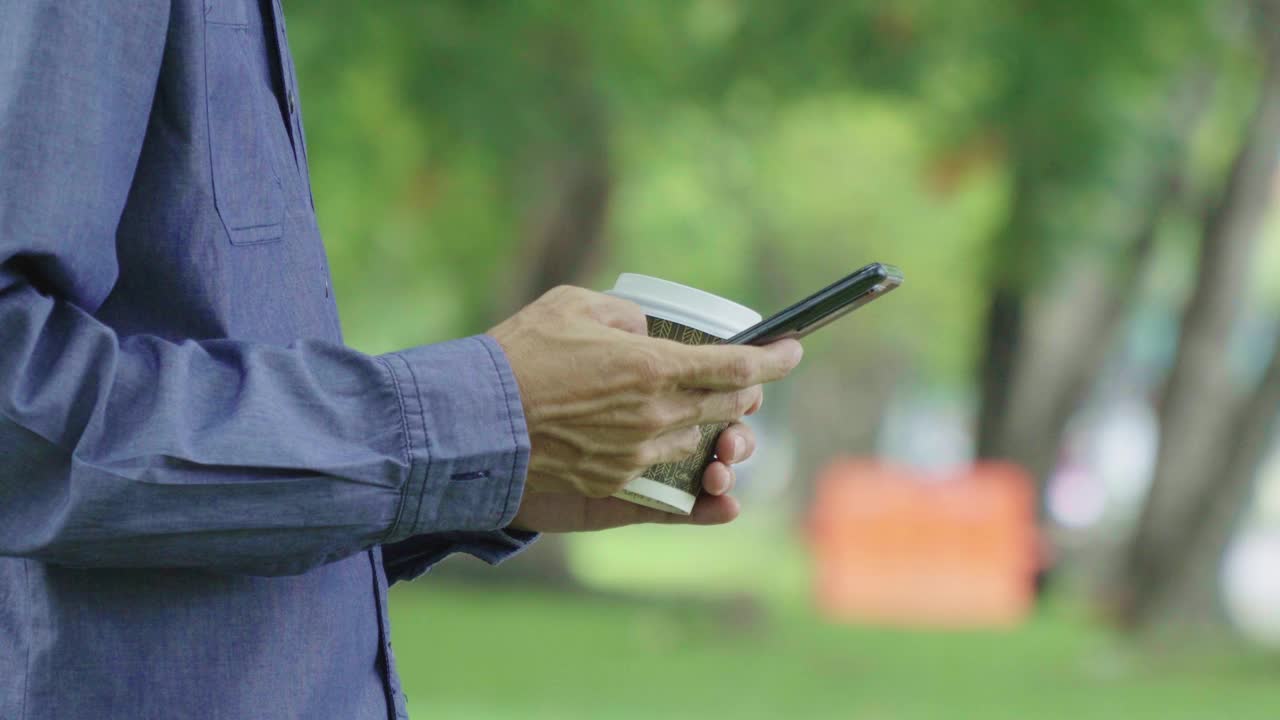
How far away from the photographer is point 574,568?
1396 cm

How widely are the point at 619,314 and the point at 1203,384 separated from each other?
9.83 metres

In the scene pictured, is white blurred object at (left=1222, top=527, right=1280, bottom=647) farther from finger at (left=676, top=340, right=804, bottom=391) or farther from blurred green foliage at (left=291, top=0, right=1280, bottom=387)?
finger at (left=676, top=340, right=804, bottom=391)

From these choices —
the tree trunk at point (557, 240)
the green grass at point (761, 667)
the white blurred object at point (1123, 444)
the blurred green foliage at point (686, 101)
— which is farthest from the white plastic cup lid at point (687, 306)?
the white blurred object at point (1123, 444)

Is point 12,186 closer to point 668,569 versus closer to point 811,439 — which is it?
point 668,569

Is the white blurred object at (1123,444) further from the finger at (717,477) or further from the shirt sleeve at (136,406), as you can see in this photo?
the shirt sleeve at (136,406)

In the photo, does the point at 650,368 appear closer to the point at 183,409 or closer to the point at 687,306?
the point at 687,306

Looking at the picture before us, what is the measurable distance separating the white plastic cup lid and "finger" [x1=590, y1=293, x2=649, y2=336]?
0.28ft

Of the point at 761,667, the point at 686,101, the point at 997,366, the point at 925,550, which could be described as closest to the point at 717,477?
the point at 761,667

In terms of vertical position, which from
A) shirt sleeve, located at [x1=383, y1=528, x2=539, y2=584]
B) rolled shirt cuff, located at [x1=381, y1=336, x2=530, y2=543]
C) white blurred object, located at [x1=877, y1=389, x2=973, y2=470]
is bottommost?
shirt sleeve, located at [x1=383, y1=528, x2=539, y2=584]

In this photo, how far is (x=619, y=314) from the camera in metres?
1.44

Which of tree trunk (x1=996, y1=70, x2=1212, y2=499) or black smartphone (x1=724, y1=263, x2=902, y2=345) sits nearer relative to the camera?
black smartphone (x1=724, y1=263, x2=902, y2=345)

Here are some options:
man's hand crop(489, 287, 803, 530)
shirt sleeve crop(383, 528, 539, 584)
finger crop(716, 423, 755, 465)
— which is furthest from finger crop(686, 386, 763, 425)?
shirt sleeve crop(383, 528, 539, 584)

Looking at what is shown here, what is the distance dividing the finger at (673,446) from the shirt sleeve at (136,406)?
175 mm

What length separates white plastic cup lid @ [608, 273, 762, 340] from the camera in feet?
5.07
